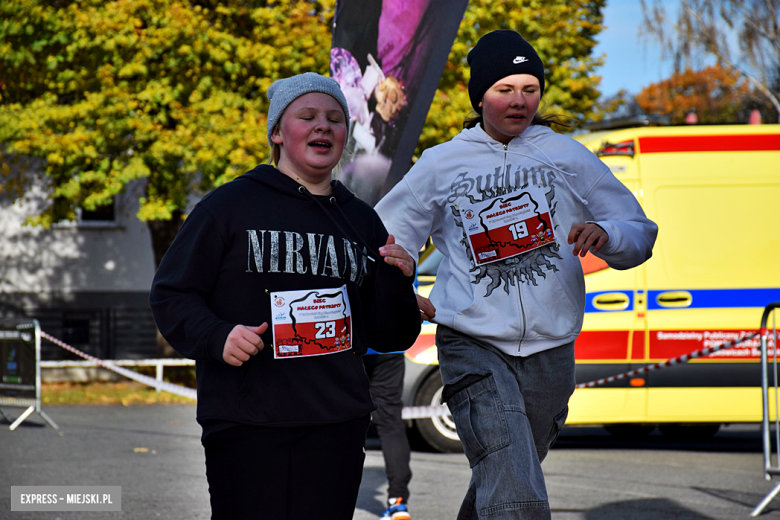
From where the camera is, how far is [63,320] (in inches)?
834

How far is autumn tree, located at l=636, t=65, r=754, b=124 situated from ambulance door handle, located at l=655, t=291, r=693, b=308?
18747 millimetres

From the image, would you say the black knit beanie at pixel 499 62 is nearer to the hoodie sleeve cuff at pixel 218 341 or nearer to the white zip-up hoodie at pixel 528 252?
the white zip-up hoodie at pixel 528 252

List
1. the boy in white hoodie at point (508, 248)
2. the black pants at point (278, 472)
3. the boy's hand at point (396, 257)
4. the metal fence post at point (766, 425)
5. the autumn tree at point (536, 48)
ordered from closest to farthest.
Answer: the black pants at point (278, 472), the boy's hand at point (396, 257), the boy in white hoodie at point (508, 248), the metal fence post at point (766, 425), the autumn tree at point (536, 48)

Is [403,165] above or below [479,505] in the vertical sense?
above

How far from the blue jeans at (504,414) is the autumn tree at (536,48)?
1115cm

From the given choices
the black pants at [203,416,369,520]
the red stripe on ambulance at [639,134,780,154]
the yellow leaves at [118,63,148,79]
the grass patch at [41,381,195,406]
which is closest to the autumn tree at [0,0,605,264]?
the yellow leaves at [118,63,148,79]

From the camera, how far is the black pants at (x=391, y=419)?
550 cm

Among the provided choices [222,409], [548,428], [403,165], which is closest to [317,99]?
[222,409]

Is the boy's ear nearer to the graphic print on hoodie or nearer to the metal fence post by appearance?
the graphic print on hoodie

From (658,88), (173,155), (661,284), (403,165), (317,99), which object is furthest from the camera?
(658,88)

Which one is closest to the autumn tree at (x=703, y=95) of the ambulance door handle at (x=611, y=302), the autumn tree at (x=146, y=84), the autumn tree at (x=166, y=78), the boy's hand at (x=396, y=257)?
the autumn tree at (x=166, y=78)

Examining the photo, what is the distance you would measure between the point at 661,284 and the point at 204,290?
239 inches

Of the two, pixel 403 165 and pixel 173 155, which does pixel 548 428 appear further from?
pixel 173 155

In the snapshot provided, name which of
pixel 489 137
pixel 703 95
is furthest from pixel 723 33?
pixel 489 137
